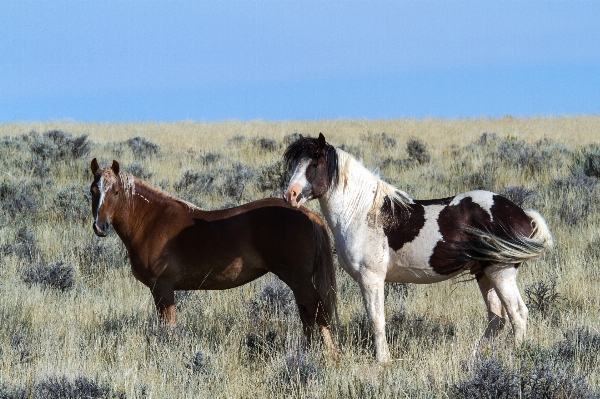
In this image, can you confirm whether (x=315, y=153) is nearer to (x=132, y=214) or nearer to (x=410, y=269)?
(x=410, y=269)

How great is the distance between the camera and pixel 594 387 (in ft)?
13.9

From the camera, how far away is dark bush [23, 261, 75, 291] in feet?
25.4

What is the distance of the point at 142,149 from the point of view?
1905cm

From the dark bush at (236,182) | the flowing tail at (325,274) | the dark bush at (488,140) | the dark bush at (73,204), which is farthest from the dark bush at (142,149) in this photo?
the flowing tail at (325,274)

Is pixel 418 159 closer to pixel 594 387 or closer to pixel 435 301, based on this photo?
pixel 435 301

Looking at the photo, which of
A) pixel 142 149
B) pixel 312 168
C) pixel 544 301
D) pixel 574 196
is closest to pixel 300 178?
pixel 312 168

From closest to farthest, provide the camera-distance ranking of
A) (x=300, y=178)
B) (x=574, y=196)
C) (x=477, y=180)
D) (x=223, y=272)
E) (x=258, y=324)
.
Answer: (x=300, y=178), (x=223, y=272), (x=258, y=324), (x=574, y=196), (x=477, y=180)

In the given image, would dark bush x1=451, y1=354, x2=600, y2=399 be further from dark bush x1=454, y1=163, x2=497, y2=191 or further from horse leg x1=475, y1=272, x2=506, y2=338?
dark bush x1=454, y1=163, x2=497, y2=191

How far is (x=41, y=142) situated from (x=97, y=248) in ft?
30.4

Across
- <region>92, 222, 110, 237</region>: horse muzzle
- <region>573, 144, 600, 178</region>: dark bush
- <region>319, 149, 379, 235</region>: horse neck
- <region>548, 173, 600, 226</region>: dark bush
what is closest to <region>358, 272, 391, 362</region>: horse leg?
<region>319, 149, 379, 235</region>: horse neck

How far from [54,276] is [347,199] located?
13.6 ft

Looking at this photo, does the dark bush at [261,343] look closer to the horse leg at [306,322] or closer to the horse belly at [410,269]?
the horse leg at [306,322]

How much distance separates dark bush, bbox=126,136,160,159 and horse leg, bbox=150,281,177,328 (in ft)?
42.3

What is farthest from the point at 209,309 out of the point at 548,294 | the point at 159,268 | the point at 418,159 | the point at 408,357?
the point at 418,159
